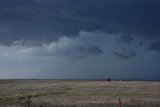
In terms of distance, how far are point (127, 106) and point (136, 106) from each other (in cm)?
89

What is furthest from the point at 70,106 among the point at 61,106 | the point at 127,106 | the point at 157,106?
the point at 157,106

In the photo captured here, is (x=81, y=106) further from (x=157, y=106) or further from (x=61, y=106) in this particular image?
(x=157, y=106)

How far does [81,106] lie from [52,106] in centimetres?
285

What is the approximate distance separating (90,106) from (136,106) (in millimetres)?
4321

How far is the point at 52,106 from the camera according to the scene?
107 feet

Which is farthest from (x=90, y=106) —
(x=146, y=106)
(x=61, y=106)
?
(x=146, y=106)

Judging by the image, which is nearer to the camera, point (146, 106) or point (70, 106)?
point (146, 106)

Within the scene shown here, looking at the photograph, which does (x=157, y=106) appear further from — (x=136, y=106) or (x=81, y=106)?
(x=81, y=106)

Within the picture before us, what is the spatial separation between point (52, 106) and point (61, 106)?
1.12 meters

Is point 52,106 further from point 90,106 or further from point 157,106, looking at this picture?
point 157,106

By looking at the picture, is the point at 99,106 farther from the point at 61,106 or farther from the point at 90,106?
the point at 61,106

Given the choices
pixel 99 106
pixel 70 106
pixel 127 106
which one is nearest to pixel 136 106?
pixel 127 106

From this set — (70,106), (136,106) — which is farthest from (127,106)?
(70,106)

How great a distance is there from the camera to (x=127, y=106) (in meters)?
31.5
